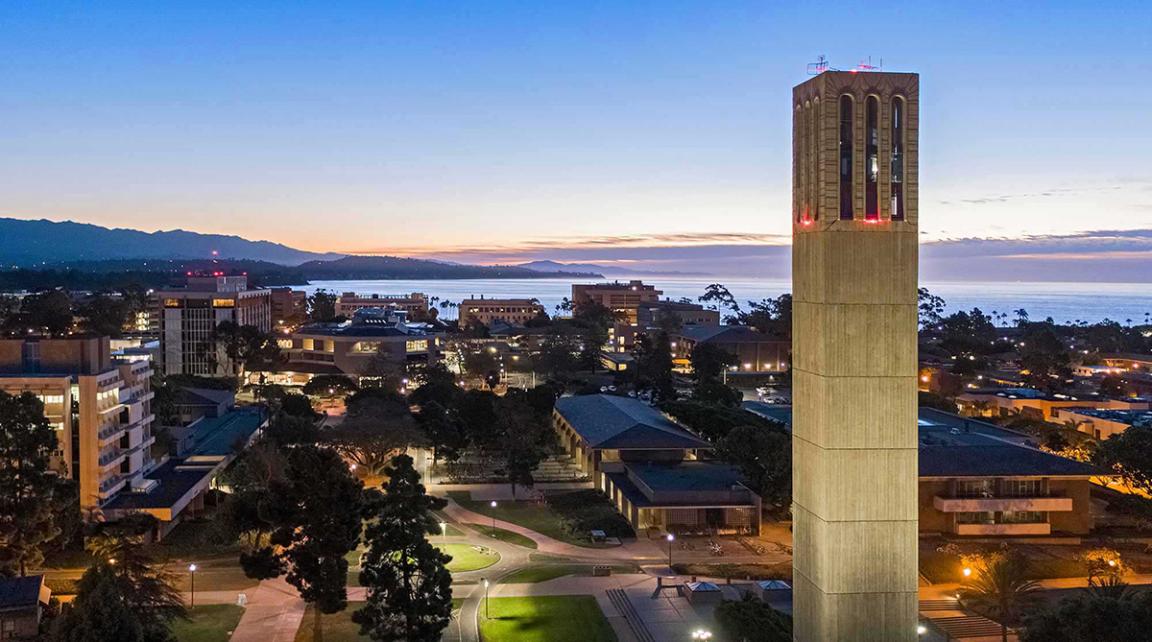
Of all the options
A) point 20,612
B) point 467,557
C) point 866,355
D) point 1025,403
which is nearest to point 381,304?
point 1025,403

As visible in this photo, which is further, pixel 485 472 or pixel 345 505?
pixel 485 472

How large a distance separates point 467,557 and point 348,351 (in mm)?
55173

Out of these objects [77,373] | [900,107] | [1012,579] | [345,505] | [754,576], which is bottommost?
[754,576]

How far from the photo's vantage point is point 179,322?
8681 centimetres

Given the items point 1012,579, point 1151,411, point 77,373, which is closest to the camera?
point 1012,579

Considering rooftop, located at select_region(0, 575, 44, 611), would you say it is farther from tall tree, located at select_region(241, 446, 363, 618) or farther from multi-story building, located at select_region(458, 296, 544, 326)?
multi-story building, located at select_region(458, 296, 544, 326)

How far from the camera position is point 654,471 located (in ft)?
138

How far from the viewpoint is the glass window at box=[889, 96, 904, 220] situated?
2067cm

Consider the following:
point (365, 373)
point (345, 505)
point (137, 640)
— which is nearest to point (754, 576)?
point (345, 505)

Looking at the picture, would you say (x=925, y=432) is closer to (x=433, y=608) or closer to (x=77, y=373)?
(x=433, y=608)

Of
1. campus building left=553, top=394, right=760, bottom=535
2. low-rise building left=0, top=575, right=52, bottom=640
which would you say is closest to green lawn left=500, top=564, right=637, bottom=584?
campus building left=553, top=394, right=760, bottom=535

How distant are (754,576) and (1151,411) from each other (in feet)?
126

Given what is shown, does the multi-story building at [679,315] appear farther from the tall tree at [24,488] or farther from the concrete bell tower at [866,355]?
the concrete bell tower at [866,355]

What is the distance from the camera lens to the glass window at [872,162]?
20.5 m
